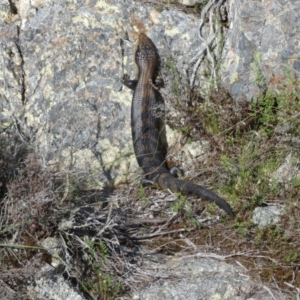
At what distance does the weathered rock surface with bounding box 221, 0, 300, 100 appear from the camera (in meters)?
6.30

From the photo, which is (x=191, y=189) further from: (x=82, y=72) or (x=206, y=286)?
(x=82, y=72)

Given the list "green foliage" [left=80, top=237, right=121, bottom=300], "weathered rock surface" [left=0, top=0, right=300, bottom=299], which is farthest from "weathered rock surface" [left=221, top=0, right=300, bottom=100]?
"green foliage" [left=80, top=237, right=121, bottom=300]

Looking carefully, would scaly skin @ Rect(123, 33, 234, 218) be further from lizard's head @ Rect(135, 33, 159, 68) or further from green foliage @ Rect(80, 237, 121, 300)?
green foliage @ Rect(80, 237, 121, 300)

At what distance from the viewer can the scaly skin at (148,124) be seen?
6.27m

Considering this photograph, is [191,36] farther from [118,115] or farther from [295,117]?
[295,117]

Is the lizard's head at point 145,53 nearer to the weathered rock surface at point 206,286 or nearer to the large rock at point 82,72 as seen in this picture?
the large rock at point 82,72

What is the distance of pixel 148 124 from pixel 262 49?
1.35 meters

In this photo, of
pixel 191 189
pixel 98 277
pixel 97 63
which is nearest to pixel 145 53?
pixel 97 63

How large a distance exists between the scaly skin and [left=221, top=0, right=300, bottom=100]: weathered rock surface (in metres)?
0.85

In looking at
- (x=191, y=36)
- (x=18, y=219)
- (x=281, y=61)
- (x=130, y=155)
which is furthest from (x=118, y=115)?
(x=18, y=219)

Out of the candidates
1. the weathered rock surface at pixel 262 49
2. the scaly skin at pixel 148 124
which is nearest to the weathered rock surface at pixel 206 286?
the scaly skin at pixel 148 124

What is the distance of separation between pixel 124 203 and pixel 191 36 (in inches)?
82.7

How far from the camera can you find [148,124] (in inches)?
271

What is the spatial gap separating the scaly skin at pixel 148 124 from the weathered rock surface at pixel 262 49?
85 cm
